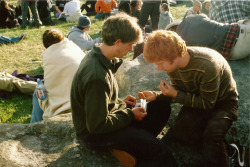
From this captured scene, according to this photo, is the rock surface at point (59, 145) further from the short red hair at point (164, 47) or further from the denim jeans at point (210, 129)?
the short red hair at point (164, 47)

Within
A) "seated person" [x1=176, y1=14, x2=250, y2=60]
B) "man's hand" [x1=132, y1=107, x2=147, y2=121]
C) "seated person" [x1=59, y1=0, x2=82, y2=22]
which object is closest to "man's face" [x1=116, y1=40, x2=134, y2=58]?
"man's hand" [x1=132, y1=107, x2=147, y2=121]

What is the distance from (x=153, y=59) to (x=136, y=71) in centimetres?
221

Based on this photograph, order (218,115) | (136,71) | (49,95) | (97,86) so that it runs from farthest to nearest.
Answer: (136,71), (49,95), (218,115), (97,86)

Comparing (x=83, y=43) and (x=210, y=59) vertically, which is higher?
(x=210, y=59)

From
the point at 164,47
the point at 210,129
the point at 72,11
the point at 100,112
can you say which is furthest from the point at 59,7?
the point at 210,129

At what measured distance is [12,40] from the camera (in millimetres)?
8062

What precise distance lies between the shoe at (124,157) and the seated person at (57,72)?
1.58 meters

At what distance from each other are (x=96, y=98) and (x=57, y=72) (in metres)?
2.01

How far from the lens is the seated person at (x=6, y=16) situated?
32.1ft

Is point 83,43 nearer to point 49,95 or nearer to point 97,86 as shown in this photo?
point 49,95

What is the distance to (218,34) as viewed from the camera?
411 cm

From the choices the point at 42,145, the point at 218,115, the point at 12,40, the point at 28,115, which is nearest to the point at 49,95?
the point at 28,115

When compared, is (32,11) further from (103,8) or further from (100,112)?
(100,112)

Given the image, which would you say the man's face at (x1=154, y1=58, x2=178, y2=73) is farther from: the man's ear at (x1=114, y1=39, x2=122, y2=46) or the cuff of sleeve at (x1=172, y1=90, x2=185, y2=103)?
the man's ear at (x1=114, y1=39, x2=122, y2=46)
